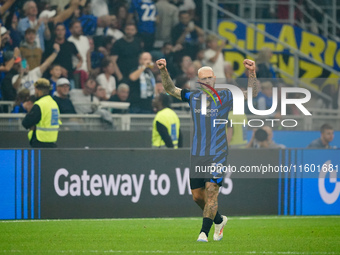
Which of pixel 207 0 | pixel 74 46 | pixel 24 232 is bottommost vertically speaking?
pixel 24 232

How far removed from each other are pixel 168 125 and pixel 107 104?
108 inches

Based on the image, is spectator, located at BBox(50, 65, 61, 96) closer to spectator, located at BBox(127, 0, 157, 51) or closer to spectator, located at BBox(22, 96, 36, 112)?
spectator, located at BBox(22, 96, 36, 112)

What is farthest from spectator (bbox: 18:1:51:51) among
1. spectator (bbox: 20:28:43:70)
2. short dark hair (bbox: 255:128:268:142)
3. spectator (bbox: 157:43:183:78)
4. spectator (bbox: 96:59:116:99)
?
short dark hair (bbox: 255:128:268:142)

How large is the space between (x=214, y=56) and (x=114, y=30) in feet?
8.22

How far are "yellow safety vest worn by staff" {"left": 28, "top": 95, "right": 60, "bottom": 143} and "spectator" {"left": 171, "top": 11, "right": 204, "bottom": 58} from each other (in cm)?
602

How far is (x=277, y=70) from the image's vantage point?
19.6 m

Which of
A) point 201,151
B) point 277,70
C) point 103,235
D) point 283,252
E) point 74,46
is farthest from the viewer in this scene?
point 277,70

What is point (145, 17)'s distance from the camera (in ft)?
61.9

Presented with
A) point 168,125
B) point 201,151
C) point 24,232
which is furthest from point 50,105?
point 201,151

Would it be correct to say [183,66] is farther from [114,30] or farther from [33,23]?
[33,23]

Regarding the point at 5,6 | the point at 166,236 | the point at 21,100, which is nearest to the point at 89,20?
the point at 5,6

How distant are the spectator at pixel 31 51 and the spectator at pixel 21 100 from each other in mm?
1161

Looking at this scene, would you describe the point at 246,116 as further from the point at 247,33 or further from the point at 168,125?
the point at 247,33

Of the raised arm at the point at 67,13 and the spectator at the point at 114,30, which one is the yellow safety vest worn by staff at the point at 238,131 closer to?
the spectator at the point at 114,30
